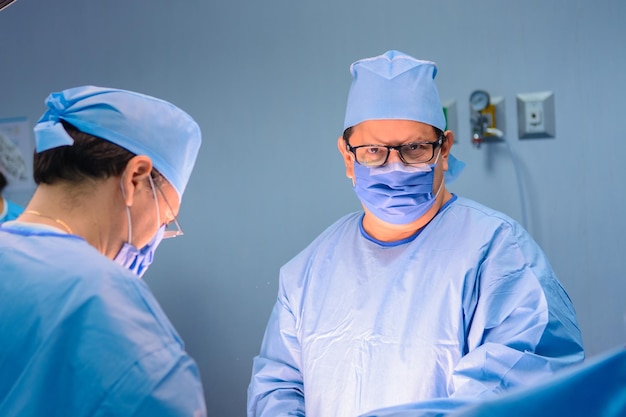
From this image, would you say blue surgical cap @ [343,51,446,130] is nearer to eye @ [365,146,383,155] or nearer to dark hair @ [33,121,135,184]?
eye @ [365,146,383,155]

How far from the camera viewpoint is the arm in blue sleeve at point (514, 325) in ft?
4.40

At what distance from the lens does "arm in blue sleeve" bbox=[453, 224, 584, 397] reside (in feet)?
4.40

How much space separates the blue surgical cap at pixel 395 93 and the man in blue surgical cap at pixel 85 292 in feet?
2.21

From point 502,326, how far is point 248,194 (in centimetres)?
136

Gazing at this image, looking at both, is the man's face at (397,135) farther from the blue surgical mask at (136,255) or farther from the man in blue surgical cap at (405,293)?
the blue surgical mask at (136,255)

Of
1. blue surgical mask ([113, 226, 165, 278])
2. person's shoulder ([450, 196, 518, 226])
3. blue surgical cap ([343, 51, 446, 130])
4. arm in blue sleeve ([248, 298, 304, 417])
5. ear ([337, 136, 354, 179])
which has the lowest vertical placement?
arm in blue sleeve ([248, 298, 304, 417])

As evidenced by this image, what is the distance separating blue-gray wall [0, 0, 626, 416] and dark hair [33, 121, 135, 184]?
1411 millimetres

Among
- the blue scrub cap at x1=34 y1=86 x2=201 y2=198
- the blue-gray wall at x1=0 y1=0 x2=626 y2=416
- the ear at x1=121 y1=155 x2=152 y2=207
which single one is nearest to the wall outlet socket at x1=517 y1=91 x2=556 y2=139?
the blue-gray wall at x1=0 y1=0 x2=626 y2=416

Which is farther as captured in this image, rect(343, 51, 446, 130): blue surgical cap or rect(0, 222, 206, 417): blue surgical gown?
rect(343, 51, 446, 130): blue surgical cap

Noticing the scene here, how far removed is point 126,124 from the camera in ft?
3.81

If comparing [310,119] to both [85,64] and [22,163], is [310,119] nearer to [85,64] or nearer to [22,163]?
[85,64]

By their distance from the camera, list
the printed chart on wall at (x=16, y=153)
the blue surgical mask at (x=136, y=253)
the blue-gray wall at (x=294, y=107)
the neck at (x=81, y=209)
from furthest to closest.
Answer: the printed chart on wall at (x=16, y=153)
the blue-gray wall at (x=294, y=107)
the blue surgical mask at (x=136, y=253)
the neck at (x=81, y=209)

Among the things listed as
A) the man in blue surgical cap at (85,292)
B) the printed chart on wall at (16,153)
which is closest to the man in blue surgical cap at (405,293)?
the man in blue surgical cap at (85,292)

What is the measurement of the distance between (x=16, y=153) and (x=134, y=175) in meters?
2.00
